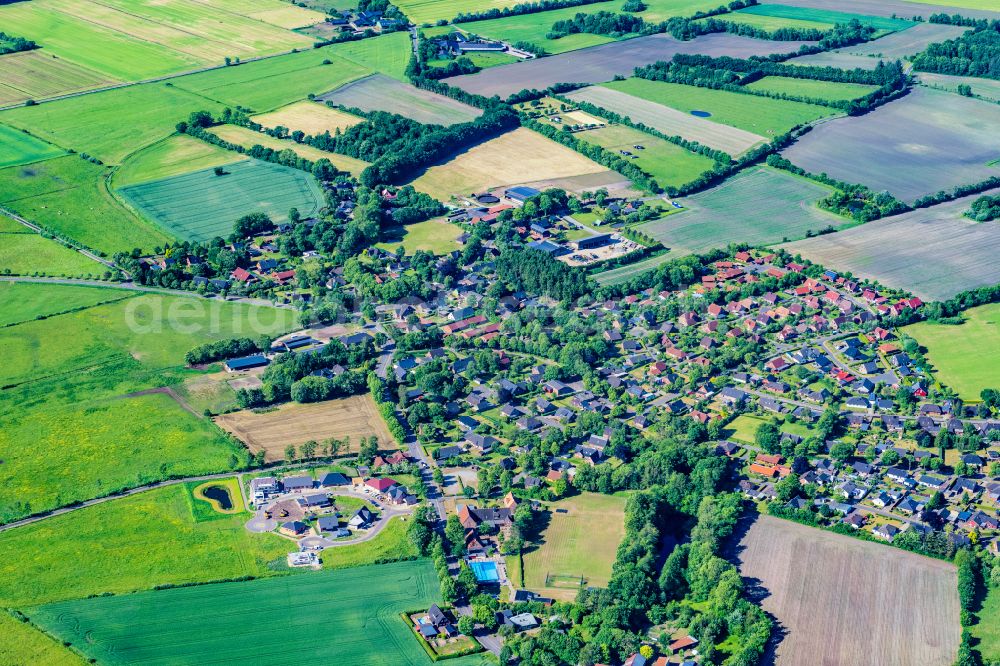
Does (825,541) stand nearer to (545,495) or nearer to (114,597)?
(545,495)

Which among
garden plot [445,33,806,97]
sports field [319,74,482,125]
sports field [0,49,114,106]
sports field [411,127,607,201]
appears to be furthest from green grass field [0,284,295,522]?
garden plot [445,33,806,97]

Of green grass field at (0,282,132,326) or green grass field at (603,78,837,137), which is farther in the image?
green grass field at (603,78,837,137)

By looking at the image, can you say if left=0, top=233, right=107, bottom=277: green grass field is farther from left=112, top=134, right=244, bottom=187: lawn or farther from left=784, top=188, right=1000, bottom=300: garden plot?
left=784, top=188, right=1000, bottom=300: garden plot

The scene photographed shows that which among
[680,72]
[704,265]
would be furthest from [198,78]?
[704,265]

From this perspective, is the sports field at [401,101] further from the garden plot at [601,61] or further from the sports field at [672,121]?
the sports field at [672,121]

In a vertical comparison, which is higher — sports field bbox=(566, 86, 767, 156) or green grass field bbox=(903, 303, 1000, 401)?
sports field bbox=(566, 86, 767, 156)

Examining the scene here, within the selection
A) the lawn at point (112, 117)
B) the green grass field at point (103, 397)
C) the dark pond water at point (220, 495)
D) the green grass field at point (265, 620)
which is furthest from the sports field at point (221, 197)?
the green grass field at point (265, 620)

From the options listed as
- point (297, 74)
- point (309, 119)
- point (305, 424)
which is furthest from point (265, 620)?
point (297, 74)
